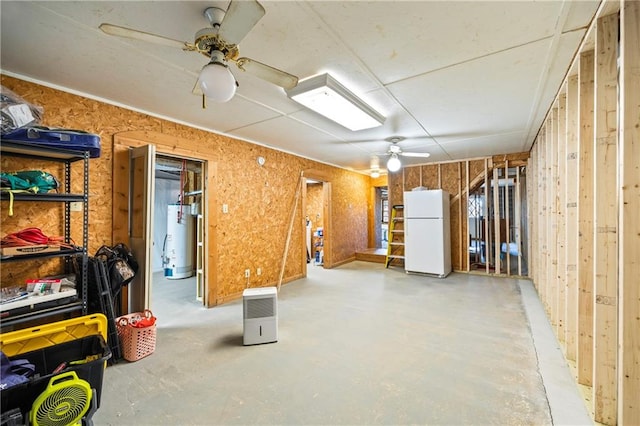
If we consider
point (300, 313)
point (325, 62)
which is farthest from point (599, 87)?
point (300, 313)

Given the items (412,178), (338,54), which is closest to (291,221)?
(412,178)

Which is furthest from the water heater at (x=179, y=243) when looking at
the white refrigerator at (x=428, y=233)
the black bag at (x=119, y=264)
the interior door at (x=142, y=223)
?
the white refrigerator at (x=428, y=233)

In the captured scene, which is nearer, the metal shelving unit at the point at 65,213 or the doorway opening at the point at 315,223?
the metal shelving unit at the point at 65,213

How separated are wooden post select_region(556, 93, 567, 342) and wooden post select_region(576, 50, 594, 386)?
1.79ft

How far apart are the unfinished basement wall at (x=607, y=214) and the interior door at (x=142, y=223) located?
3376 mm

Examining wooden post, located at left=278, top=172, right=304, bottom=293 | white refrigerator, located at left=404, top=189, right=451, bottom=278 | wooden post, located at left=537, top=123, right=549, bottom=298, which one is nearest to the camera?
wooden post, located at left=537, top=123, right=549, bottom=298

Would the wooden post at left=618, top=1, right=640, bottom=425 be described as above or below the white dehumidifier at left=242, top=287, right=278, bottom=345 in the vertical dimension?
above

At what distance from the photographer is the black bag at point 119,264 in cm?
246

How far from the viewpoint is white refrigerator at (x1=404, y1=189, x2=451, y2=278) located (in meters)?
5.26

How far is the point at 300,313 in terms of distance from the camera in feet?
11.2

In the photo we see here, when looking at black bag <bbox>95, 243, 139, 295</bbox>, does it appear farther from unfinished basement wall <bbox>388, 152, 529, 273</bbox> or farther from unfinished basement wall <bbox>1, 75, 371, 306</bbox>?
unfinished basement wall <bbox>388, 152, 529, 273</bbox>

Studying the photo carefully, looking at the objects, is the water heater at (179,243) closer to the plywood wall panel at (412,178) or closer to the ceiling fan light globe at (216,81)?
the ceiling fan light globe at (216,81)

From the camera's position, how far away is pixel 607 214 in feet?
5.08

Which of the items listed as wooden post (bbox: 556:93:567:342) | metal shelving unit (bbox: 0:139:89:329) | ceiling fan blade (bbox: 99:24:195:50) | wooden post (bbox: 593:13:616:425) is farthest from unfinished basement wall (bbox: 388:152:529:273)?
metal shelving unit (bbox: 0:139:89:329)
